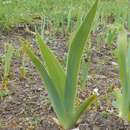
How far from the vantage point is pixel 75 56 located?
70.1 inches

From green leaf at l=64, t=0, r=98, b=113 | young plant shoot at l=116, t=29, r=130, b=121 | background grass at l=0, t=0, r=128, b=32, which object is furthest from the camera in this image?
background grass at l=0, t=0, r=128, b=32

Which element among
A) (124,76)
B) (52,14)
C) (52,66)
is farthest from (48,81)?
(52,14)

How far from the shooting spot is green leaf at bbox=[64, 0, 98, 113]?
1.74 metres

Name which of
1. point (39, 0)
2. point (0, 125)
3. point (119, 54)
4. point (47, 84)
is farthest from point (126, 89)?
point (39, 0)

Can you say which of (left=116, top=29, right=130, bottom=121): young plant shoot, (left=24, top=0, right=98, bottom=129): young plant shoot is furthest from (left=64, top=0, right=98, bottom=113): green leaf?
(left=116, top=29, right=130, bottom=121): young plant shoot

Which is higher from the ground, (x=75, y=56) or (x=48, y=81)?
(x=75, y=56)

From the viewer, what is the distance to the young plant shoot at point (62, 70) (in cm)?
175

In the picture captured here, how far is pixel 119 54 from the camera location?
1.90 m

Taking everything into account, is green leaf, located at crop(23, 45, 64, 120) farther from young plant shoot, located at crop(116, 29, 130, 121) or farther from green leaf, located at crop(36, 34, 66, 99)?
young plant shoot, located at crop(116, 29, 130, 121)

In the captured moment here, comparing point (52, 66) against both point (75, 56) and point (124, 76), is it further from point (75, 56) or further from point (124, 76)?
point (124, 76)

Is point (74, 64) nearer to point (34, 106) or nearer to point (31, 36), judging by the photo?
point (34, 106)

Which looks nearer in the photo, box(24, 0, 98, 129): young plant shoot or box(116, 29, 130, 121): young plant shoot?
box(24, 0, 98, 129): young plant shoot

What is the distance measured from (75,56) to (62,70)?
0.28ft

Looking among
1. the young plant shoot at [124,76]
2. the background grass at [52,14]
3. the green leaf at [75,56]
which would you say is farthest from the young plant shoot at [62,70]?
the background grass at [52,14]
